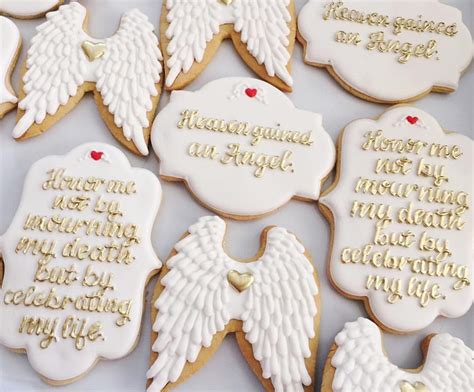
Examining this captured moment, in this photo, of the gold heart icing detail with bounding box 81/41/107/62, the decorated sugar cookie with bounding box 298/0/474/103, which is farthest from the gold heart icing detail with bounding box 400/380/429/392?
the gold heart icing detail with bounding box 81/41/107/62

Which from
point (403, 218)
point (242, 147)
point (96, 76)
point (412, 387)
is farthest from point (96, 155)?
point (412, 387)

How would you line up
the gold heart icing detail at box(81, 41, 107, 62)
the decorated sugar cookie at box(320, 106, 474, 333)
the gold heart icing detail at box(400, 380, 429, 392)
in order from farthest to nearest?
the gold heart icing detail at box(81, 41, 107, 62), the decorated sugar cookie at box(320, 106, 474, 333), the gold heart icing detail at box(400, 380, 429, 392)

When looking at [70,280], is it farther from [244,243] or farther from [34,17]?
[34,17]

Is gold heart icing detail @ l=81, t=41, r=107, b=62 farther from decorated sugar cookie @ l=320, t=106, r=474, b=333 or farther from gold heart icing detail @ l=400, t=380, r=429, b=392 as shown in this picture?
gold heart icing detail @ l=400, t=380, r=429, b=392

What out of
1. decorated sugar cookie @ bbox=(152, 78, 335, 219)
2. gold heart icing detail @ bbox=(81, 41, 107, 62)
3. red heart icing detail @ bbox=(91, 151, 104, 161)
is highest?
gold heart icing detail @ bbox=(81, 41, 107, 62)

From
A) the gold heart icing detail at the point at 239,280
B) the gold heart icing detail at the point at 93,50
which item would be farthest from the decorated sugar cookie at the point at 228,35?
the gold heart icing detail at the point at 239,280

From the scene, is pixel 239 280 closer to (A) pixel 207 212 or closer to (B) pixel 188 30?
(A) pixel 207 212
